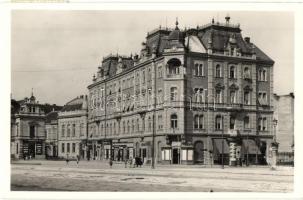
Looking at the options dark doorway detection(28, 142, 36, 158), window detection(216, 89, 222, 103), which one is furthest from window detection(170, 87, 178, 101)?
dark doorway detection(28, 142, 36, 158)

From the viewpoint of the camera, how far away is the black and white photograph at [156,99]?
24062 millimetres

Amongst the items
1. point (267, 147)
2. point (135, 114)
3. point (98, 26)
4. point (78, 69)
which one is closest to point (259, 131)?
point (267, 147)

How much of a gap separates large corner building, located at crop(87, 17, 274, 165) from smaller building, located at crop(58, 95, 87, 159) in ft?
54.1

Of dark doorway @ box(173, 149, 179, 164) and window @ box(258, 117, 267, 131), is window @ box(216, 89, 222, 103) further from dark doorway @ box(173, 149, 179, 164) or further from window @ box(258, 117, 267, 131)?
dark doorway @ box(173, 149, 179, 164)

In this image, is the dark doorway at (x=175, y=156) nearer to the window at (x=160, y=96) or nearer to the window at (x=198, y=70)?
the window at (x=160, y=96)

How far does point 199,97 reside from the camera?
148ft

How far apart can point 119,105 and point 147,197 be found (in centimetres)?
2682

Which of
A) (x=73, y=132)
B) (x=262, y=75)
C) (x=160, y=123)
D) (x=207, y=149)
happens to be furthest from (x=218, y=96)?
(x=73, y=132)

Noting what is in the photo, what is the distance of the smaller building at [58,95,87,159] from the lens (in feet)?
211

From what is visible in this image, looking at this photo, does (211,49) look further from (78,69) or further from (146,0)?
(146,0)

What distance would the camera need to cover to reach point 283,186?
75.7ft

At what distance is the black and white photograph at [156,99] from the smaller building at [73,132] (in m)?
0.18

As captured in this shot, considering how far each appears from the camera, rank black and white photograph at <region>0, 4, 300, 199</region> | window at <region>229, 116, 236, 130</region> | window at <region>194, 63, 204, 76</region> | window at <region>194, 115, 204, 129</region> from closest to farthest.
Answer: black and white photograph at <region>0, 4, 300, 199</region>, window at <region>194, 63, 204, 76</region>, window at <region>194, 115, 204, 129</region>, window at <region>229, 116, 236, 130</region>

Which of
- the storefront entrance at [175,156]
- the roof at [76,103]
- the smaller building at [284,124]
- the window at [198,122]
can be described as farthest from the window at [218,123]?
the roof at [76,103]
